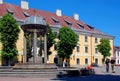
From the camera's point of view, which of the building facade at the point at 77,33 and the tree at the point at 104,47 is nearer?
the building facade at the point at 77,33

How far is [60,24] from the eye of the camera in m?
71.5

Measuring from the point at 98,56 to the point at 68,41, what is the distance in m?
20.5

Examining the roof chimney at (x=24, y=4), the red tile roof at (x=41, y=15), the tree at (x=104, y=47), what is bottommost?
the tree at (x=104, y=47)

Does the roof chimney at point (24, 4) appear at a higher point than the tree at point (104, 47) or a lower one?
higher

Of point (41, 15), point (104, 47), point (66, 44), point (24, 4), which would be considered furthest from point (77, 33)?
point (24, 4)

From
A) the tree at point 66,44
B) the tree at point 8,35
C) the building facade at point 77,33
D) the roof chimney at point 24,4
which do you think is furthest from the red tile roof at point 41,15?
the tree at point 66,44

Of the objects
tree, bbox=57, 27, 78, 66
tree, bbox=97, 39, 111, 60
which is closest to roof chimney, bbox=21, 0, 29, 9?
tree, bbox=57, 27, 78, 66

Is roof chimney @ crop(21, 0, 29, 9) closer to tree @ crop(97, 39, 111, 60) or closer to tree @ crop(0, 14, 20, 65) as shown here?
tree @ crop(0, 14, 20, 65)

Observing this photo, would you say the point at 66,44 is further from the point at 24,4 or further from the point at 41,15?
the point at 24,4

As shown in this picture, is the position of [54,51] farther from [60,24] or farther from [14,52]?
[14,52]

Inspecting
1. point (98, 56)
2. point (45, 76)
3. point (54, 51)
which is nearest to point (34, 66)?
point (45, 76)

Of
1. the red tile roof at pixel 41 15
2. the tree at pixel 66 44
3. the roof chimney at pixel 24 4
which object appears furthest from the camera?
the roof chimney at pixel 24 4

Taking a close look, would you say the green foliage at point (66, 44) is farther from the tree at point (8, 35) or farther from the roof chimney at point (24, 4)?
the roof chimney at point (24, 4)

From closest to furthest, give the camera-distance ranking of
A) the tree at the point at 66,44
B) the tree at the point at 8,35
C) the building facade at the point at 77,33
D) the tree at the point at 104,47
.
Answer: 1. the tree at the point at 8,35
2. the tree at the point at 66,44
3. the building facade at the point at 77,33
4. the tree at the point at 104,47
